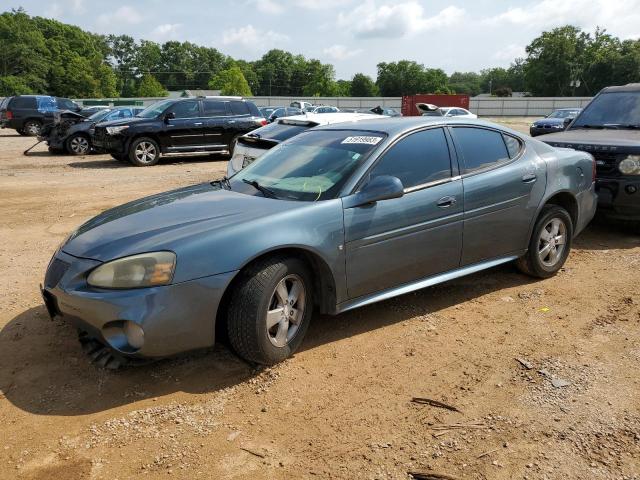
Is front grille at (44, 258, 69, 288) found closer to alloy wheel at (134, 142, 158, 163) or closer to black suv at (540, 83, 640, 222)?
black suv at (540, 83, 640, 222)

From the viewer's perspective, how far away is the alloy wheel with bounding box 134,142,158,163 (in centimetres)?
1398

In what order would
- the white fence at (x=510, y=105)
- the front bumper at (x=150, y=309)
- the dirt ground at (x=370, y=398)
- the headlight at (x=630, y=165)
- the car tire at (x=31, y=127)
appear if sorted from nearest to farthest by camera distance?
the dirt ground at (x=370, y=398), the front bumper at (x=150, y=309), the headlight at (x=630, y=165), the car tire at (x=31, y=127), the white fence at (x=510, y=105)

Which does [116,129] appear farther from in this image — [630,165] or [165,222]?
[630,165]

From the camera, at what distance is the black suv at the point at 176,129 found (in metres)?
13.9

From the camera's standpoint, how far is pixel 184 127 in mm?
14289

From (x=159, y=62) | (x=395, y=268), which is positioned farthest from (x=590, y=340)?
(x=159, y=62)

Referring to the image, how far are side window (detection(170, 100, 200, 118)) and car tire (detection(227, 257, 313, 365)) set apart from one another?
1175cm

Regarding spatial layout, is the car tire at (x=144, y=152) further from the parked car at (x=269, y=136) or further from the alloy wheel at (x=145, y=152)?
the parked car at (x=269, y=136)

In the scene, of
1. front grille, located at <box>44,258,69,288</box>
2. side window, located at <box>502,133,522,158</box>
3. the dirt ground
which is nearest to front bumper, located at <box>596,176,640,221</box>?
→ the dirt ground

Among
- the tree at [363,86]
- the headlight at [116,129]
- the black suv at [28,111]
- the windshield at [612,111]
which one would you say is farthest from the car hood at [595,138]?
the tree at [363,86]

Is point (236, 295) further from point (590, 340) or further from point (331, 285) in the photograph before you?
point (590, 340)

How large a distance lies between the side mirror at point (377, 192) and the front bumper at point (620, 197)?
3867 mm

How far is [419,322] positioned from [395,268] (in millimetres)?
571

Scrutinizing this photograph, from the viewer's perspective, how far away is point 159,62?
432ft
